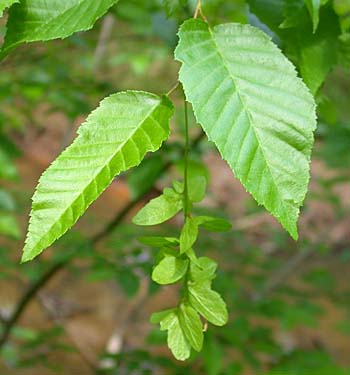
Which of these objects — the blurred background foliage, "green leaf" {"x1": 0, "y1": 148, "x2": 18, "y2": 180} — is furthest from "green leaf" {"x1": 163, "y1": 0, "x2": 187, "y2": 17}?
"green leaf" {"x1": 0, "y1": 148, "x2": 18, "y2": 180}

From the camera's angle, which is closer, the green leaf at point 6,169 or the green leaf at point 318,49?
the green leaf at point 318,49

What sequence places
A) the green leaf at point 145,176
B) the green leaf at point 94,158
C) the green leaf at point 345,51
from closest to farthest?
the green leaf at point 94,158
the green leaf at point 345,51
the green leaf at point 145,176

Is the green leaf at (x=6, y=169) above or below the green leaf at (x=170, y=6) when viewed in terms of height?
below

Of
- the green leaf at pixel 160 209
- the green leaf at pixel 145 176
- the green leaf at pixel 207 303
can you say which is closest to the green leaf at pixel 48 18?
the green leaf at pixel 160 209

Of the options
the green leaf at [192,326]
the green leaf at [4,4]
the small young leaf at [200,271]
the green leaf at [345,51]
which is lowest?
the green leaf at [192,326]

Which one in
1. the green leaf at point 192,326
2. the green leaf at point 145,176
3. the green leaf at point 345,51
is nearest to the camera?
the green leaf at point 192,326

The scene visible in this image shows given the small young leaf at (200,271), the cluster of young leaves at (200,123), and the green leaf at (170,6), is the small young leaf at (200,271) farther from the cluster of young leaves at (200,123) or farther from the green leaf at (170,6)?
the green leaf at (170,6)

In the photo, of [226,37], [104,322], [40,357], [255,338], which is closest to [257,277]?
[255,338]
